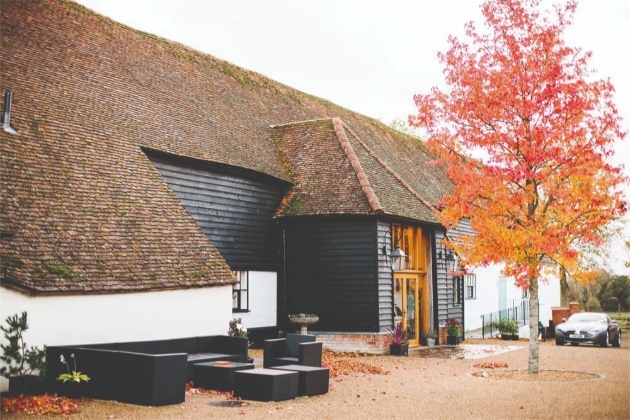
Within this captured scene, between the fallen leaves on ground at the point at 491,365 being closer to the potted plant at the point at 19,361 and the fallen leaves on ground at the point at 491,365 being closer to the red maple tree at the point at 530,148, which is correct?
the red maple tree at the point at 530,148

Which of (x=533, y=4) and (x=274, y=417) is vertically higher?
(x=533, y=4)

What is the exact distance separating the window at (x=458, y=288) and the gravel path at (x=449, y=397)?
8534 millimetres

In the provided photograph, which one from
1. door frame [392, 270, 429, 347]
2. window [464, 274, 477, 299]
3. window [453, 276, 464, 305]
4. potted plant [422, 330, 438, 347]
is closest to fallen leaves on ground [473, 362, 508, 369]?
door frame [392, 270, 429, 347]

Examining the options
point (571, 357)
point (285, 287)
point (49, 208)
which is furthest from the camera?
point (285, 287)

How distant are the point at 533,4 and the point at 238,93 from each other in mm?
11883

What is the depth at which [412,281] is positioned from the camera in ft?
75.0

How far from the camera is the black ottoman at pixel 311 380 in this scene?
11.5 meters

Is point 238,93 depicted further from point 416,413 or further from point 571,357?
point 416,413

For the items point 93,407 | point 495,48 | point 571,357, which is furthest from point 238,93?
point 93,407

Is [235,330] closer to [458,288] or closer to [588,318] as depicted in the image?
[458,288]

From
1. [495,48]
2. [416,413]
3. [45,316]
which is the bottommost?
[416,413]

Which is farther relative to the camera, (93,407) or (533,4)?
(533,4)

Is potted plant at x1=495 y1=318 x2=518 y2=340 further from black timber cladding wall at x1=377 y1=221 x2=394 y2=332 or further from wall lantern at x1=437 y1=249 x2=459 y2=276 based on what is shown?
black timber cladding wall at x1=377 y1=221 x2=394 y2=332

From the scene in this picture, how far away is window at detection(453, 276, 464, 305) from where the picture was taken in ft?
85.1
